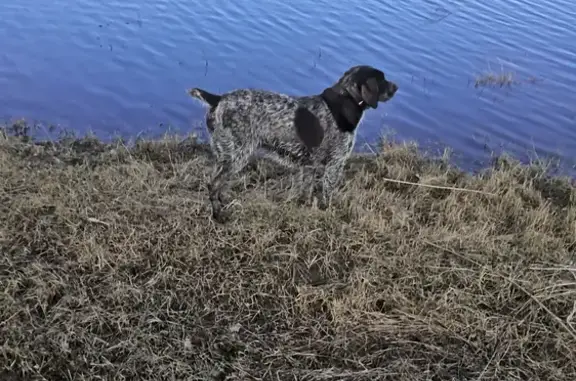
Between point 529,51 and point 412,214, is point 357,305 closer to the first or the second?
point 412,214

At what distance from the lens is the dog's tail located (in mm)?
5883

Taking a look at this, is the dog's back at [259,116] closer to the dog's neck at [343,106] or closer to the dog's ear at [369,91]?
the dog's neck at [343,106]

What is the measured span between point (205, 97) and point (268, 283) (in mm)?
1804

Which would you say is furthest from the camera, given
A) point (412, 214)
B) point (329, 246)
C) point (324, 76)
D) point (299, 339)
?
point (324, 76)

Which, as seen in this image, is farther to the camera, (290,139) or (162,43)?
(162,43)

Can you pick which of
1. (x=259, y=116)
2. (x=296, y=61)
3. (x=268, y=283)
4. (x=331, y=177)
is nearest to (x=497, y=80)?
(x=296, y=61)

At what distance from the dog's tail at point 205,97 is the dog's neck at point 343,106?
95 cm

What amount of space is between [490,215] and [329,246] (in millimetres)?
1620

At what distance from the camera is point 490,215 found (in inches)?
239

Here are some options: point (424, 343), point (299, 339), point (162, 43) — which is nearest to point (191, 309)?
point (299, 339)

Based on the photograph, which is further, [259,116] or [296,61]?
[296,61]

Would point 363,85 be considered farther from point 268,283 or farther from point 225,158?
point 268,283

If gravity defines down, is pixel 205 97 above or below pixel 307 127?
above

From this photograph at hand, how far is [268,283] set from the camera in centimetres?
487
